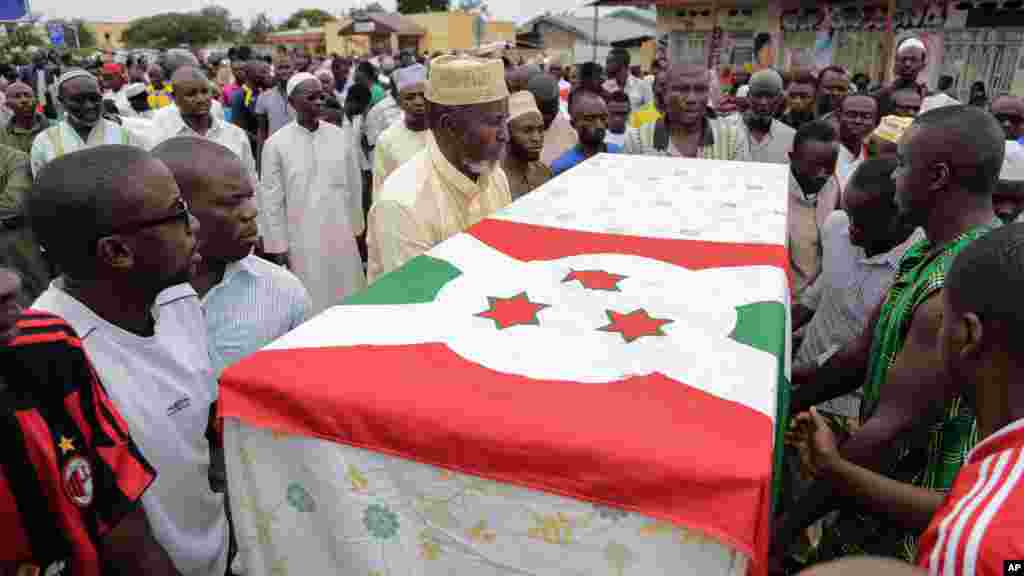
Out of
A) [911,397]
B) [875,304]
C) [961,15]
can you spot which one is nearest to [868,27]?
[961,15]

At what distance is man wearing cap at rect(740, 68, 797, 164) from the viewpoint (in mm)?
4441

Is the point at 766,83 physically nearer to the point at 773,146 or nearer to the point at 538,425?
the point at 773,146

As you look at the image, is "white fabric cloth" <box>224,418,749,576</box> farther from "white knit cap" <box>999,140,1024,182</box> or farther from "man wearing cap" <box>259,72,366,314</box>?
"man wearing cap" <box>259,72,366,314</box>

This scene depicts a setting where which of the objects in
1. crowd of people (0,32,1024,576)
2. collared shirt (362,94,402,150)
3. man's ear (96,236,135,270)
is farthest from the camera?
collared shirt (362,94,402,150)

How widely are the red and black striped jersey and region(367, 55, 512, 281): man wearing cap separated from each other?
1.09 metres

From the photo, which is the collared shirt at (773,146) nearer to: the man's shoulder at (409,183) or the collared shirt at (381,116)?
the man's shoulder at (409,183)

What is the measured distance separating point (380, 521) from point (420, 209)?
114cm

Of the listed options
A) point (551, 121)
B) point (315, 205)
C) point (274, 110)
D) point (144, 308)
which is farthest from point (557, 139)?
point (144, 308)

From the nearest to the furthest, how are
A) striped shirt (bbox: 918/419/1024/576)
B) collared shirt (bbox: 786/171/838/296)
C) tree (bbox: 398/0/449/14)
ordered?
1. striped shirt (bbox: 918/419/1024/576)
2. collared shirt (bbox: 786/171/838/296)
3. tree (bbox: 398/0/449/14)

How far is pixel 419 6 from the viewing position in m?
50.9

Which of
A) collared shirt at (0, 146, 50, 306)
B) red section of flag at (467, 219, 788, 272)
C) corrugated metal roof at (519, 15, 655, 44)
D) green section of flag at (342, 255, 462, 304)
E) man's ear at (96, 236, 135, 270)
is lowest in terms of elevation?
collared shirt at (0, 146, 50, 306)

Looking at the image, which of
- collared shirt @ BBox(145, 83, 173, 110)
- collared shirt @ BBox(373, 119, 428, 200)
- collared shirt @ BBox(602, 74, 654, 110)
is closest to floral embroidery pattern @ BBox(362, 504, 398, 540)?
collared shirt @ BBox(373, 119, 428, 200)

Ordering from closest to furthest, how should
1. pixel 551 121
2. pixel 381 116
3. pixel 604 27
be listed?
pixel 551 121 < pixel 381 116 < pixel 604 27

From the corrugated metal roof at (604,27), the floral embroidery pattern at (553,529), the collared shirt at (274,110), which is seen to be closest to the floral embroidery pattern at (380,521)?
the floral embroidery pattern at (553,529)
